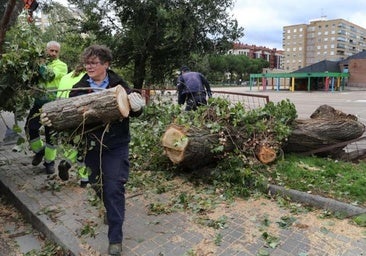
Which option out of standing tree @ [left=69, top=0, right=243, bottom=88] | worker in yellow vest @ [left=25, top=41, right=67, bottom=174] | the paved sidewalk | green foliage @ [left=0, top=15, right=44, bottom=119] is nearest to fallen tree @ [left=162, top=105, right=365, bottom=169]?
the paved sidewalk

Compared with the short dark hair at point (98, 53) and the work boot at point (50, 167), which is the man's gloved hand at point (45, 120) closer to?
the short dark hair at point (98, 53)

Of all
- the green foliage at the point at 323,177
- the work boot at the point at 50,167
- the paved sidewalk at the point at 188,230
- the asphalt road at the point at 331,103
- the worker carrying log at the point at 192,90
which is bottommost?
the asphalt road at the point at 331,103

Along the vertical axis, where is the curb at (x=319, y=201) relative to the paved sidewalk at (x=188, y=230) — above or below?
above

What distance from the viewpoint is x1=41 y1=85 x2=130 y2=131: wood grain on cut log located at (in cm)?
306

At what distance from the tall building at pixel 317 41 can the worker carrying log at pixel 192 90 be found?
113181 mm

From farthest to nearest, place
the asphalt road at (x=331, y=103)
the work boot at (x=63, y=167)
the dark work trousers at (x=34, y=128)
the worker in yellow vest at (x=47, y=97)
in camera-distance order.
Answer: the asphalt road at (x=331, y=103) → the dark work trousers at (x=34, y=128) → the worker in yellow vest at (x=47, y=97) → the work boot at (x=63, y=167)

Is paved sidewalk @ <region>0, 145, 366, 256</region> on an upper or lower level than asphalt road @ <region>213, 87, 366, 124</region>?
upper

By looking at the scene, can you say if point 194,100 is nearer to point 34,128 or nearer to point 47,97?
point 34,128

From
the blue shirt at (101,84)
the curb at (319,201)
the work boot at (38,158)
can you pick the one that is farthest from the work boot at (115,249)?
the work boot at (38,158)

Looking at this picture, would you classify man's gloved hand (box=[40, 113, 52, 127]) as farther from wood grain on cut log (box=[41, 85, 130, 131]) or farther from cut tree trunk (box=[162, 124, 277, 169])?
cut tree trunk (box=[162, 124, 277, 169])

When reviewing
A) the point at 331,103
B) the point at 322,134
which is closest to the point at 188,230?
the point at 322,134

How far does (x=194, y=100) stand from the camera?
7.55m

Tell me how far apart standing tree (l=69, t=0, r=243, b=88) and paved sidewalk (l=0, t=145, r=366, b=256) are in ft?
18.5

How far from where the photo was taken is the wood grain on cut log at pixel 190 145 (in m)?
4.96
